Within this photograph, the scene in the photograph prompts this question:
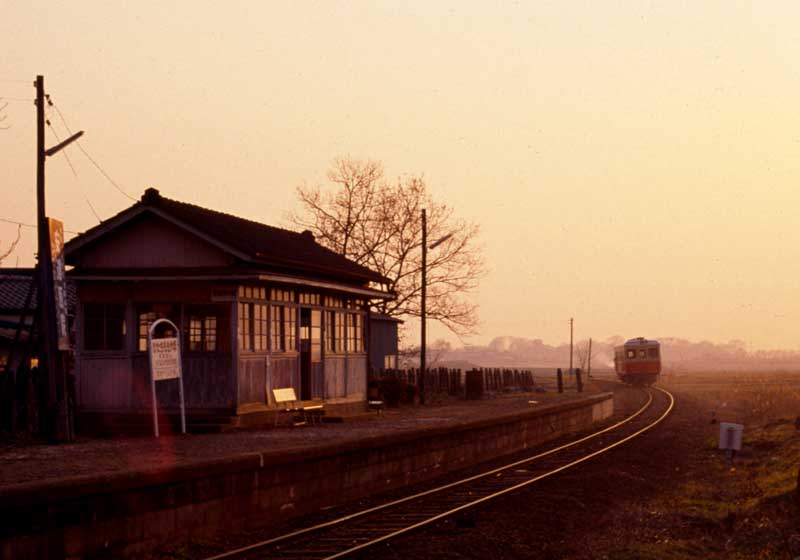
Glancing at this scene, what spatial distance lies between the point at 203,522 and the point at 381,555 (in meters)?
2.30

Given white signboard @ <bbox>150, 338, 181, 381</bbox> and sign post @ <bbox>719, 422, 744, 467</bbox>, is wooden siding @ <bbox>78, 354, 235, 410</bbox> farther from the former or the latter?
sign post @ <bbox>719, 422, 744, 467</bbox>

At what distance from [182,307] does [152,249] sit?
5.38 feet

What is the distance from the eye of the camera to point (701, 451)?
2764cm

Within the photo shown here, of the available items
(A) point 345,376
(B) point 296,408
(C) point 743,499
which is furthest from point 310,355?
(C) point 743,499

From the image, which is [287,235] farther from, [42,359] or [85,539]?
[85,539]

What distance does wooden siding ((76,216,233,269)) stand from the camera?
2425cm

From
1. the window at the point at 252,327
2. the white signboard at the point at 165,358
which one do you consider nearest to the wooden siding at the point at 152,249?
the window at the point at 252,327

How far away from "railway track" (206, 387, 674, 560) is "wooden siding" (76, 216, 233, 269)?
776 cm

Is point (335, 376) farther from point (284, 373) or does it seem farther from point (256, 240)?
point (256, 240)

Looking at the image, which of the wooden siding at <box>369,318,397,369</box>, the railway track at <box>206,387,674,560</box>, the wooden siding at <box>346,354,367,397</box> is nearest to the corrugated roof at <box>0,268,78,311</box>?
Result: the wooden siding at <box>346,354,367,397</box>

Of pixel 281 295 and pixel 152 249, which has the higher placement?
pixel 152 249

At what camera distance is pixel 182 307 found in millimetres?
23781

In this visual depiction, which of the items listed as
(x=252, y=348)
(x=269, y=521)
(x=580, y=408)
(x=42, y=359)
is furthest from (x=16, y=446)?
(x=580, y=408)

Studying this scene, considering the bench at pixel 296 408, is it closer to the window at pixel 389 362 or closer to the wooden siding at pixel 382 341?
the wooden siding at pixel 382 341
